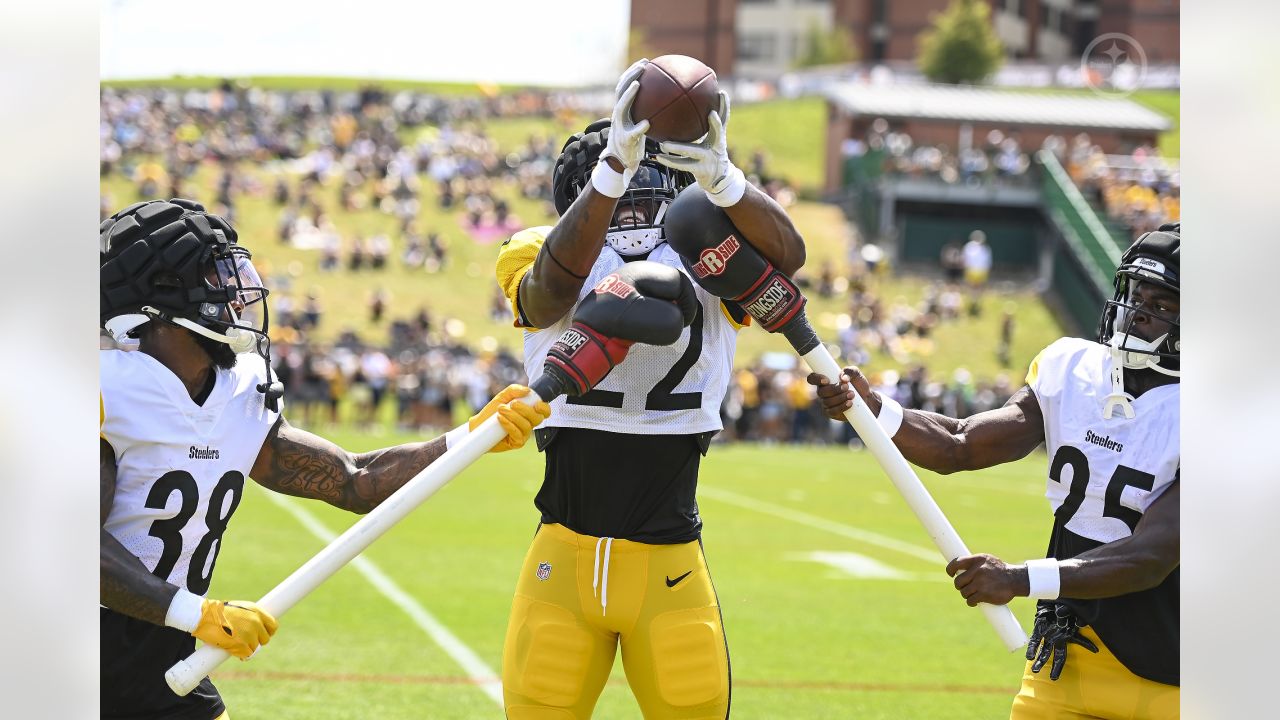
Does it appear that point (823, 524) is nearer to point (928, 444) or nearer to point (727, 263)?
point (928, 444)

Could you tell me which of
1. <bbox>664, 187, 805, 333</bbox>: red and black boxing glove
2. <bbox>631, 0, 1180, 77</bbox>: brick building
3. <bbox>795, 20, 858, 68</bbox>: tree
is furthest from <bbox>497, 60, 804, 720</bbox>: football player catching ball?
<bbox>631, 0, 1180, 77</bbox>: brick building

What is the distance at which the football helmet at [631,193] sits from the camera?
333 cm

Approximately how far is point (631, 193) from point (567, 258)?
388mm

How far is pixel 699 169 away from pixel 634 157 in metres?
0.14

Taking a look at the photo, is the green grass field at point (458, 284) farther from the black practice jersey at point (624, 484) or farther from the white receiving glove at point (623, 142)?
the white receiving glove at point (623, 142)

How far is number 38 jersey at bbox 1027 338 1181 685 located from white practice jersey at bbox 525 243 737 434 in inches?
34.5

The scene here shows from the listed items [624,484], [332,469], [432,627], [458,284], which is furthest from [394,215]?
[624,484]

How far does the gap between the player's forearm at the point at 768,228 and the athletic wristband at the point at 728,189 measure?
0.06 ft

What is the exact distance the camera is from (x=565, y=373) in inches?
115

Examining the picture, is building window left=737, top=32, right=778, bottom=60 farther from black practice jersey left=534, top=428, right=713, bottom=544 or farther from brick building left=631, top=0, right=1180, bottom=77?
black practice jersey left=534, top=428, right=713, bottom=544

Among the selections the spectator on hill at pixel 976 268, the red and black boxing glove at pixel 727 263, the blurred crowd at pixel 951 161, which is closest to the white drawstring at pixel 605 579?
the red and black boxing glove at pixel 727 263

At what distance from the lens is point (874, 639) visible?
773 centimetres

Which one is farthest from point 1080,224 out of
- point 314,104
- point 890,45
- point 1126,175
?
point 890,45

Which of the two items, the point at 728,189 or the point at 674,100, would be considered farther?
the point at 728,189
